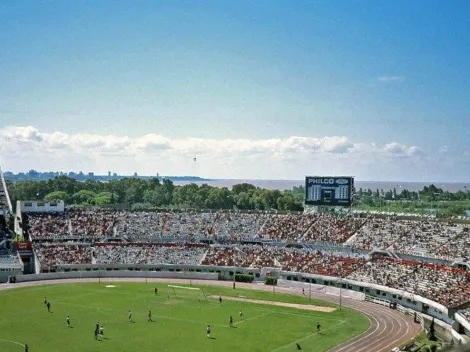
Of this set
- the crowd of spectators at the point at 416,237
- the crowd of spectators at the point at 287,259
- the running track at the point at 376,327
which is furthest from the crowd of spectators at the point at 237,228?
the running track at the point at 376,327

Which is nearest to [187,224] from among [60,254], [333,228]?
[60,254]

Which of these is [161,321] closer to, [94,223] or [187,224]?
[187,224]

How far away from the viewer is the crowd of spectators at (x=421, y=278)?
6556cm

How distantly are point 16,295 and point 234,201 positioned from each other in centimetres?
10979

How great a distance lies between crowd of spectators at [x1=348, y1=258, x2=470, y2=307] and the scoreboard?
16.8 metres

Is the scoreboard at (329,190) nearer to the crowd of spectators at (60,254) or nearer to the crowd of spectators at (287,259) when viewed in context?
the crowd of spectators at (287,259)

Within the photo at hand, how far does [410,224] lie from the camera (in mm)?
93062

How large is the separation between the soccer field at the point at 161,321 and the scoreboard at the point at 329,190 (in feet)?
90.2

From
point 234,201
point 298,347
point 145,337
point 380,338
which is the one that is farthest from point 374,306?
point 234,201

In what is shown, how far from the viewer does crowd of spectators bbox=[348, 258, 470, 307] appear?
65562 mm

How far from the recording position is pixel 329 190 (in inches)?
3957

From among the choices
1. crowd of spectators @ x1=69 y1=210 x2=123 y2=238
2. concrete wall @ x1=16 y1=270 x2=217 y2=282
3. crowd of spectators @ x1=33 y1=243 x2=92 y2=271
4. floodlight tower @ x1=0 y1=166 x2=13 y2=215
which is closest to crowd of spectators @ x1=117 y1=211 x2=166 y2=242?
crowd of spectators @ x1=69 y1=210 x2=123 y2=238

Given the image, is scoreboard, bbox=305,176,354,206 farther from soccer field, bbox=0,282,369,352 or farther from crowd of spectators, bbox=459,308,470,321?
crowd of spectators, bbox=459,308,470,321

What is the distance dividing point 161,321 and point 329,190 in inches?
1911
